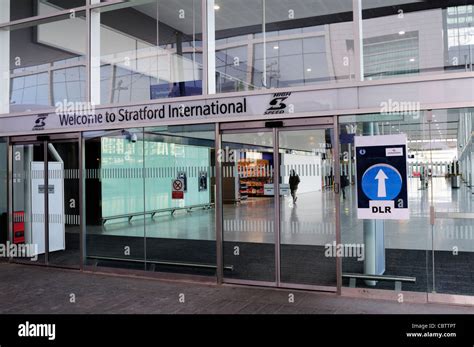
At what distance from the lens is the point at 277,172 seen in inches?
267

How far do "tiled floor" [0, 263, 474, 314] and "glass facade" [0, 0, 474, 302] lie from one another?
0.52 meters

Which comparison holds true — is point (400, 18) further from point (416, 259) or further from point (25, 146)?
point (25, 146)

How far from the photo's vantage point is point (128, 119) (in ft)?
25.5

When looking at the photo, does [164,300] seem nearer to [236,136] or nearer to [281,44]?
[236,136]

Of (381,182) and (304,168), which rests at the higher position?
(304,168)

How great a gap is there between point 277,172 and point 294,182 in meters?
0.37

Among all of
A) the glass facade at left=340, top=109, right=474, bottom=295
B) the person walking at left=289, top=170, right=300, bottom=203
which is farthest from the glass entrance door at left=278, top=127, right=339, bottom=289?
the glass facade at left=340, top=109, right=474, bottom=295

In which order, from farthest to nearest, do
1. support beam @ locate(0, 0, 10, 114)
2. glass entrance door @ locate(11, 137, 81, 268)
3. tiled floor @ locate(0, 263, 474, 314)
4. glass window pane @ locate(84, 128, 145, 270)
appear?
support beam @ locate(0, 0, 10, 114), glass entrance door @ locate(11, 137, 81, 268), glass window pane @ locate(84, 128, 145, 270), tiled floor @ locate(0, 263, 474, 314)

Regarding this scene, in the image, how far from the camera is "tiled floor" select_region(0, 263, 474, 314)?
5.59 metres
